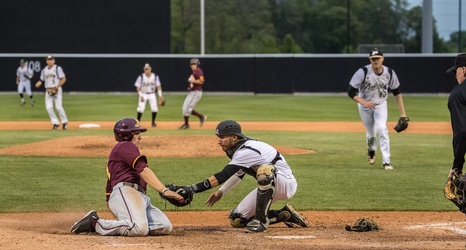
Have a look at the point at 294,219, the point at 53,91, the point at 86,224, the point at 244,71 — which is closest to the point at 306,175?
the point at 294,219

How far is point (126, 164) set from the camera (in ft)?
30.1

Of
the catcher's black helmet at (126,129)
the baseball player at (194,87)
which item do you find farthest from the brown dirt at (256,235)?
the baseball player at (194,87)

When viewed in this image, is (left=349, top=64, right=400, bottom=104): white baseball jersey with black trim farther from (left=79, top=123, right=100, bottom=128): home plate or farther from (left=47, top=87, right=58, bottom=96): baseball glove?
(left=79, top=123, right=100, bottom=128): home plate

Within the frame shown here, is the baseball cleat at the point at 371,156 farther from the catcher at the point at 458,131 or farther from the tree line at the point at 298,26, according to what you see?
the tree line at the point at 298,26

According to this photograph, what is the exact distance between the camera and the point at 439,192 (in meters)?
13.1

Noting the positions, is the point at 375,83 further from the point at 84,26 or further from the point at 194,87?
the point at 84,26

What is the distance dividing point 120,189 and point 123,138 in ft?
1.68

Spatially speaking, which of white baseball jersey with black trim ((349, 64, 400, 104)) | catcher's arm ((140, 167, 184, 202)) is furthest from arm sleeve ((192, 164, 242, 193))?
white baseball jersey with black trim ((349, 64, 400, 104))

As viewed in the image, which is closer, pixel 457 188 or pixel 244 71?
pixel 457 188

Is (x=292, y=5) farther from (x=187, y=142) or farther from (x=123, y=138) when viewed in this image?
(x=123, y=138)

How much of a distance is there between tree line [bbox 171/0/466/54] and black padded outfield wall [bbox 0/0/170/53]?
1355 cm

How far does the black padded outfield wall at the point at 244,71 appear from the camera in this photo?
1510 inches

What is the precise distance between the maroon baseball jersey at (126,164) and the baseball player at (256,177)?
1.92 feet

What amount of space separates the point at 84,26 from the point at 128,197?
2880 centimetres
